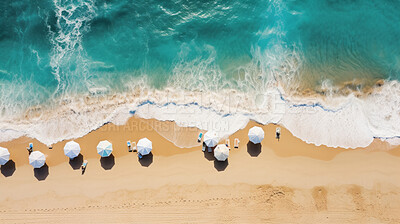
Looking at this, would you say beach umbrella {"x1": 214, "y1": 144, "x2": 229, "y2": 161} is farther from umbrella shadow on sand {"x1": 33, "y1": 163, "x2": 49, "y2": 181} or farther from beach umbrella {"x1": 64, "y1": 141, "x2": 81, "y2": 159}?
umbrella shadow on sand {"x1": 33, "y1": 163, "x2": 49, "y2": 181}

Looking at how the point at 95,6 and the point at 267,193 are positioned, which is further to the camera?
the point at 95,6

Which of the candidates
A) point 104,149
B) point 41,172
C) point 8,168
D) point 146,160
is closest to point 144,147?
point 146,160

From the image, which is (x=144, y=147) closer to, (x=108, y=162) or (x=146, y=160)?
(x=146, y=160)

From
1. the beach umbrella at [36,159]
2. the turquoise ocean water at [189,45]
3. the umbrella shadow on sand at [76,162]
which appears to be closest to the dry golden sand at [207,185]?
the umbrella shadow on sand at [76,162]

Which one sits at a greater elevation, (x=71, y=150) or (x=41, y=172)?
(x=71, y=150)

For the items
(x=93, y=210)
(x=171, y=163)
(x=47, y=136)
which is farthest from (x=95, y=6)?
(x=93, y=210)

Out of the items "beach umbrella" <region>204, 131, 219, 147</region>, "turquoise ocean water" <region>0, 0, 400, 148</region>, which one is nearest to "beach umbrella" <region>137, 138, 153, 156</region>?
"beach umbrella" <region>204, 131, 219, 147</region>

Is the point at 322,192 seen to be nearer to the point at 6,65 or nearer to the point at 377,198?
the point at 377,198
